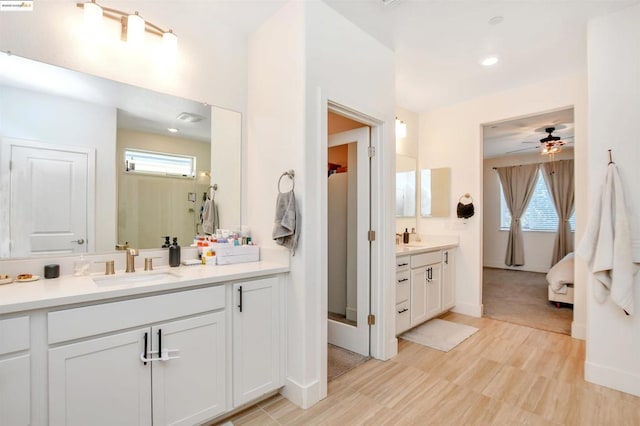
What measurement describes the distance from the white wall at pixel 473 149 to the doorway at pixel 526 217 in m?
0.68

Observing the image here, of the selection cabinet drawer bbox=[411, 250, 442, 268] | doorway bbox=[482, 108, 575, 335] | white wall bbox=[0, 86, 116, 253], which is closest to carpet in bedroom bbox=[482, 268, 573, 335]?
doorway bbox=[482, 108, 575, 335]

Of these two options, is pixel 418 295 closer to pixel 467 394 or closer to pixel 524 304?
pixel 467 394

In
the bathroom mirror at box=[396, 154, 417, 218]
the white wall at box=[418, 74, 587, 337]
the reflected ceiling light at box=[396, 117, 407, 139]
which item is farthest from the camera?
the bathroom mirror at box=[396, 154, 417, 218]

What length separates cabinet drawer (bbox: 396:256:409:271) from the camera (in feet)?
9.78

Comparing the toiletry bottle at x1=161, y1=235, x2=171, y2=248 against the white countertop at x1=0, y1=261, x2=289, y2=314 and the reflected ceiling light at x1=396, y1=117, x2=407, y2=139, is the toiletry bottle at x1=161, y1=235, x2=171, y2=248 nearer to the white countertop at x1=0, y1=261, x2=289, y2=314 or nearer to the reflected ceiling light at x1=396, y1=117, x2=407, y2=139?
the white countertop at x1=0, y1=261, x2=289, y2=314

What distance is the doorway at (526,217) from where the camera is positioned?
173 inches

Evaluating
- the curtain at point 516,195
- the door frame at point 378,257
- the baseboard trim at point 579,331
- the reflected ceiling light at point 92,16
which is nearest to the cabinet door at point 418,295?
the door frame at point 378,257

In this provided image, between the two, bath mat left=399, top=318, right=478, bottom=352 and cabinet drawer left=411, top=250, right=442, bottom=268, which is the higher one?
cabinet drawer left=411, top=250, right=442, bottom=268

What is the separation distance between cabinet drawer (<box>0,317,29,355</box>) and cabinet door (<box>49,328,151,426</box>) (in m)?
0.11

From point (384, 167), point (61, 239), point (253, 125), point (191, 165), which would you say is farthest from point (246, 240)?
point (384, 167)

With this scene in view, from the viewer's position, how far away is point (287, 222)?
1.98 m

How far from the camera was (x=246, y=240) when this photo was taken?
237 cm

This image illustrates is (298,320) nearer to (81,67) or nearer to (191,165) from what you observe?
(191,165)

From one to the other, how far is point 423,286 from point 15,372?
126 inches
